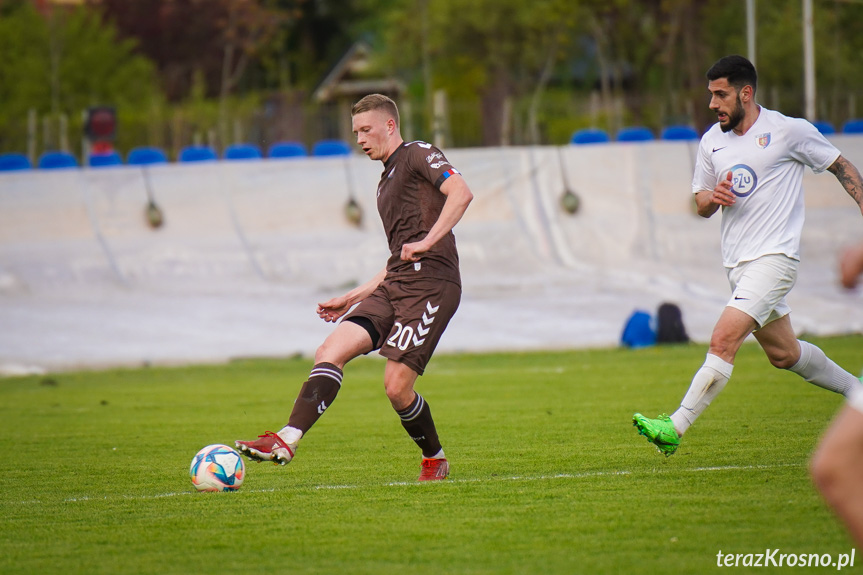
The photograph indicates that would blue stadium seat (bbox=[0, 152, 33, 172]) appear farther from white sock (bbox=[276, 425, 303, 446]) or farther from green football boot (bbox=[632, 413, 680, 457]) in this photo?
green football boot (bbox=[632, 413, 680, 457])

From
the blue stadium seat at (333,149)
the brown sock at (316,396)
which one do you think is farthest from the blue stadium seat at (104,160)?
the brown sock at (316,396)

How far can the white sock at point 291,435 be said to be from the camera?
599 cm

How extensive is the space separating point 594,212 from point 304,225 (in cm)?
521

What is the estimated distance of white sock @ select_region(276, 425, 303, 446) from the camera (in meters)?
5.99

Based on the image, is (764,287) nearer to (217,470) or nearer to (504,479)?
(504,479)

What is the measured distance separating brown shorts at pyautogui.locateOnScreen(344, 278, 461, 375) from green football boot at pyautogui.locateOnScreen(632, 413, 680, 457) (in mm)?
1228

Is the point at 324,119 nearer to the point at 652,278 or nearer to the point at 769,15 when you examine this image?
the point at 652,278

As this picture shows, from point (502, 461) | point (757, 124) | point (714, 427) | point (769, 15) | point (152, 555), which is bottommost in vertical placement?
point (769, 15)

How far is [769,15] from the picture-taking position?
4256cm

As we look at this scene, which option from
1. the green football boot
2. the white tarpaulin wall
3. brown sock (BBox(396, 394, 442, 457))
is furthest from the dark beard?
the white tarpaulin wall

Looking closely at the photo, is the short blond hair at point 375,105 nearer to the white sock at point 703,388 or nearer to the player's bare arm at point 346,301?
the player's bare arm at point 346,301

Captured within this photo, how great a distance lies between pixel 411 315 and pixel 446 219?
1.97 ft

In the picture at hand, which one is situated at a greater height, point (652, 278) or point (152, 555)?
point (152, 555)

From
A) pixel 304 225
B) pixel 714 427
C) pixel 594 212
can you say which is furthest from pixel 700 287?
pixel 714 427
